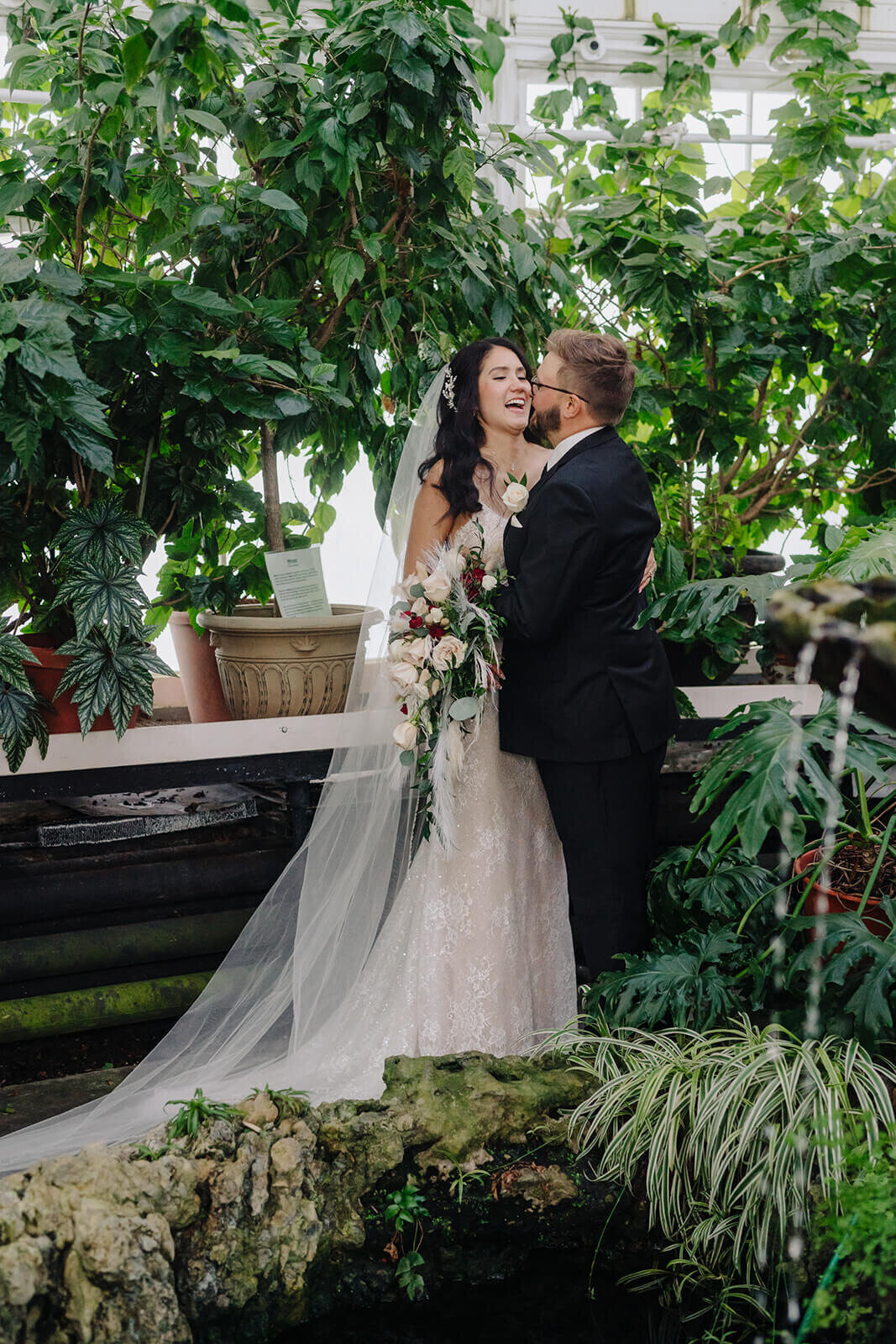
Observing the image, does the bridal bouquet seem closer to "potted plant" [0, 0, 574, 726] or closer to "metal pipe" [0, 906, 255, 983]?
"potted plant" [0, 0, 574, 726]

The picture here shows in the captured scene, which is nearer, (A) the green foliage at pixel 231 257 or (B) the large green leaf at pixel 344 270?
(A) the green foliage at pixel 231 257

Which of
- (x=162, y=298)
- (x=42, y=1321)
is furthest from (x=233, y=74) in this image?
(x=42, y=1321)

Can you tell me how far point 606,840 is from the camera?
8.80ft

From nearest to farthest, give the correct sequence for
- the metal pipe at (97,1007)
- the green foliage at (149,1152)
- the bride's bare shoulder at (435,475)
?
the green foliage at (149,1152), the bride's bare shoulder at (435,475), the metal pipe at (97,1007)

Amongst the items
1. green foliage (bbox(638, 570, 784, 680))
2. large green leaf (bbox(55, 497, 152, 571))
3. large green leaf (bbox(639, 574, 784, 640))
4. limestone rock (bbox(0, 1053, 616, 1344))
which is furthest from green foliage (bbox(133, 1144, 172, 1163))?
large green leaf (bbox(639, 574, 784, 640))

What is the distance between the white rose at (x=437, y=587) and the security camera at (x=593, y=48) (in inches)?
101

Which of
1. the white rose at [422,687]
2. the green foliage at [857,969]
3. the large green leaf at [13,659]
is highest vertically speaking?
the large green leaf at [13,659]

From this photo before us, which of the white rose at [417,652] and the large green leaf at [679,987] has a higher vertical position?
the white rose at [417,652]

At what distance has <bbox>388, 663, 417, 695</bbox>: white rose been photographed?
8.42 ft

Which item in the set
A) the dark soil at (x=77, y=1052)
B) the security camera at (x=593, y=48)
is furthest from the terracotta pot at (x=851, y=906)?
the security camera at (x=593, y=48)

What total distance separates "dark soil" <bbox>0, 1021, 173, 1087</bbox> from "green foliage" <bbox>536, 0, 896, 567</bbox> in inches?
85.1

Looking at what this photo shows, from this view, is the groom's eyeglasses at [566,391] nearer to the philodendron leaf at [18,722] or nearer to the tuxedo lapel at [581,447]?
the tuxedo lapel at [581,447]

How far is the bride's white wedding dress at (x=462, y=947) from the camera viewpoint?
2.68m

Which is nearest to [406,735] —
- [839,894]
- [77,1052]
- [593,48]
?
[839,894]
